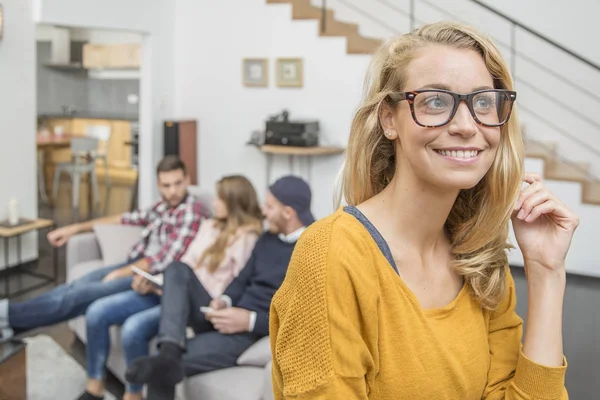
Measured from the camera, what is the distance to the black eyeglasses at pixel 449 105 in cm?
108

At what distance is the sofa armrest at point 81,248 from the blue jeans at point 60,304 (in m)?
0.46

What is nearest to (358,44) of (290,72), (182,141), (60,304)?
(290,72)

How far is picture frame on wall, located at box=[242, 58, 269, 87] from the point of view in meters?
7.95

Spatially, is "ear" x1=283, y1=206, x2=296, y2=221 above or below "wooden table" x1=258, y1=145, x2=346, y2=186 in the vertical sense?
below

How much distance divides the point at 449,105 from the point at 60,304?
323 centimetres

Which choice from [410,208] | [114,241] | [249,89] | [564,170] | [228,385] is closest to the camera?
[410,208]

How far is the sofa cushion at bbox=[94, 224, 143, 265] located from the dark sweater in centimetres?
127

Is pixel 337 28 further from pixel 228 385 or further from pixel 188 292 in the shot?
pixel 228 385

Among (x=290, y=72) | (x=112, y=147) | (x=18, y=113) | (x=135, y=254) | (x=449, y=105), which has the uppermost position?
(x=290, y=72)

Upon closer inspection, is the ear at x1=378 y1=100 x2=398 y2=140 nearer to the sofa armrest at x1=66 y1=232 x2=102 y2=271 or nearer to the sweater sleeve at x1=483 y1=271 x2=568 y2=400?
the sweater sleeve at x1=483 y1=271 x2=568 y2=400

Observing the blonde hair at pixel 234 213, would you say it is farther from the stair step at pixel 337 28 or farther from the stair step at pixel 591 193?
the stair step at pixel 337 28

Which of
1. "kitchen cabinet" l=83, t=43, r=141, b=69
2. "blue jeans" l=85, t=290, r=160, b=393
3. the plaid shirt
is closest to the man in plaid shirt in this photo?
the plaid shirt

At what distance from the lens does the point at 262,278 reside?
3410 millimetres

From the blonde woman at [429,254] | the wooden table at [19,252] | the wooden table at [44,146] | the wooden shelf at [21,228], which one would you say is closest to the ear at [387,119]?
the blonde woman at [429,254]
